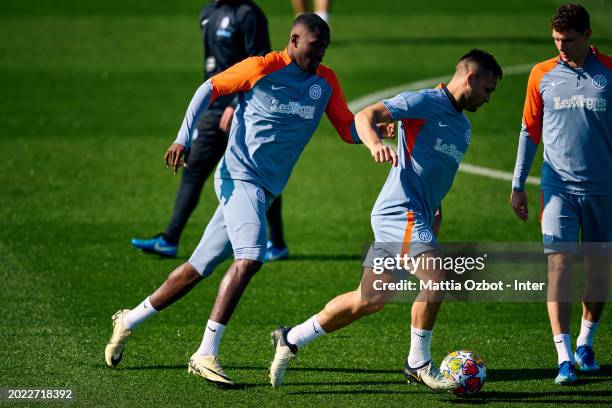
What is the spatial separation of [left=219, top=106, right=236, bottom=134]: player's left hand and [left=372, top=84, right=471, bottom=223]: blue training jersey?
293 centimetres

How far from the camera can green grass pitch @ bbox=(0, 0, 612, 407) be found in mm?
8039

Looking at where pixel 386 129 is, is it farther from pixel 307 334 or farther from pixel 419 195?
pixel 307 334

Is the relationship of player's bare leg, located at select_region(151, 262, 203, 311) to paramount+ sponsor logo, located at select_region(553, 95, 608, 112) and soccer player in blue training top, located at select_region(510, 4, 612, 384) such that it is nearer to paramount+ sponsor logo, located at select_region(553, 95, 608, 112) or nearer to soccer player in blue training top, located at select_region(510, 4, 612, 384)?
soccer player in blue training top, located at select_region(510, 4, 612, 384)

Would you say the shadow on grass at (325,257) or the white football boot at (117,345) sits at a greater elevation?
the white football boot at (117,345)

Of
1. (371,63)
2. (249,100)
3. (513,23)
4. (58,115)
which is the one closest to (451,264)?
(249,100)

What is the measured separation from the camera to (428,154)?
25.2ft

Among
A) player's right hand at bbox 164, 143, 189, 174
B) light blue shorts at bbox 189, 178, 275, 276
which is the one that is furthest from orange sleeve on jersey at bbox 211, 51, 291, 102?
light blue shorts at bbox 189, 178, 275, 276

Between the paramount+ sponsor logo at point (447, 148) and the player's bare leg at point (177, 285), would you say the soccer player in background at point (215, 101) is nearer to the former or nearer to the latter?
the player's bare leg at point (177, 285)

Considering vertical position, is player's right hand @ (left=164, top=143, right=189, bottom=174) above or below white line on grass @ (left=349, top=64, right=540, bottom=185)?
above

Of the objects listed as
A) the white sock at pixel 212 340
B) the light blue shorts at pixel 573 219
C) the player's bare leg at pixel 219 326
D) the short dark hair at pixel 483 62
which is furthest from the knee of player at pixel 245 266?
the light blue shorts at pixel 573 219

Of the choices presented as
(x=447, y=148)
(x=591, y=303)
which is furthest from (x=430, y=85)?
(x=447, y=148)

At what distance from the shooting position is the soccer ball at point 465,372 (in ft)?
24.6

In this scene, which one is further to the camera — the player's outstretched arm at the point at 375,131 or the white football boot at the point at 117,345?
the white football boot at the point at 117,345

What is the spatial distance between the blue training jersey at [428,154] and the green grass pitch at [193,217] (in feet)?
4.35
